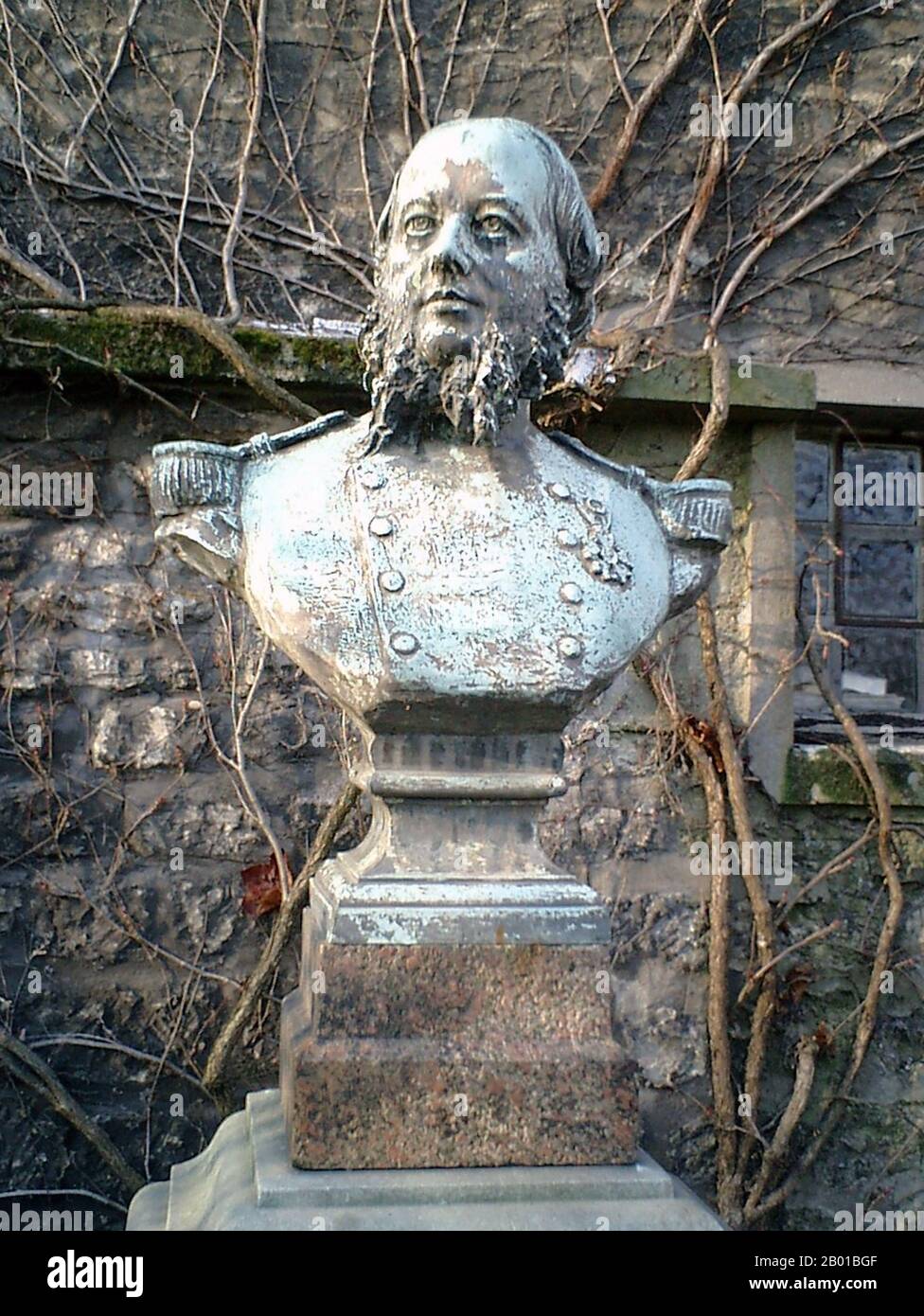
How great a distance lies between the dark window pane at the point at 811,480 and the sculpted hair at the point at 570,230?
8.26 feet

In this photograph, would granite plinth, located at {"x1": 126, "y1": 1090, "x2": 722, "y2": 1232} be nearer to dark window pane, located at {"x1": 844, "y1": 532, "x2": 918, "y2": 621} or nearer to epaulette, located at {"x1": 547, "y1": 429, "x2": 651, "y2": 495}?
epaulette, located at {"x1": 547, "y1": 429, "x2": 651, "y2": 495}

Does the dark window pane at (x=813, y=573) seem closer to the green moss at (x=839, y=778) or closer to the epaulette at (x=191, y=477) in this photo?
the green moss at (x=839, y=778)

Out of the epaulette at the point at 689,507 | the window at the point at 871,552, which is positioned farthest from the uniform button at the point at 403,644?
the window at the point at 871,552

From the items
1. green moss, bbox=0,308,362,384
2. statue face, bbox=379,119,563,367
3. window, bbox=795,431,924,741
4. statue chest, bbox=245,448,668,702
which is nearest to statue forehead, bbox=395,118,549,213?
statue face, bbox=379,119,563,367

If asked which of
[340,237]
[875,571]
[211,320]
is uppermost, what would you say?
[340,237]

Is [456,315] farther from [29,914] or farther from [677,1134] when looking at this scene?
[677,1134]

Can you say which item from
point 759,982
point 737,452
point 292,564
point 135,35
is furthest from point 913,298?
point 292,564

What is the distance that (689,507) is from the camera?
2205 millimetres

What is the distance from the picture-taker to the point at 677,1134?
154 inches

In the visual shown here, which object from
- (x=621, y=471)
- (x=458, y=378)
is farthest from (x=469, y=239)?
(x=621, y=471)

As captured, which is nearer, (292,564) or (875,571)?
(292,564)

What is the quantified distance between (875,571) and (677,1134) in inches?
82.7

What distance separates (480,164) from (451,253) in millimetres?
160

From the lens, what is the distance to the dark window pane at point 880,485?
15.0 ft
